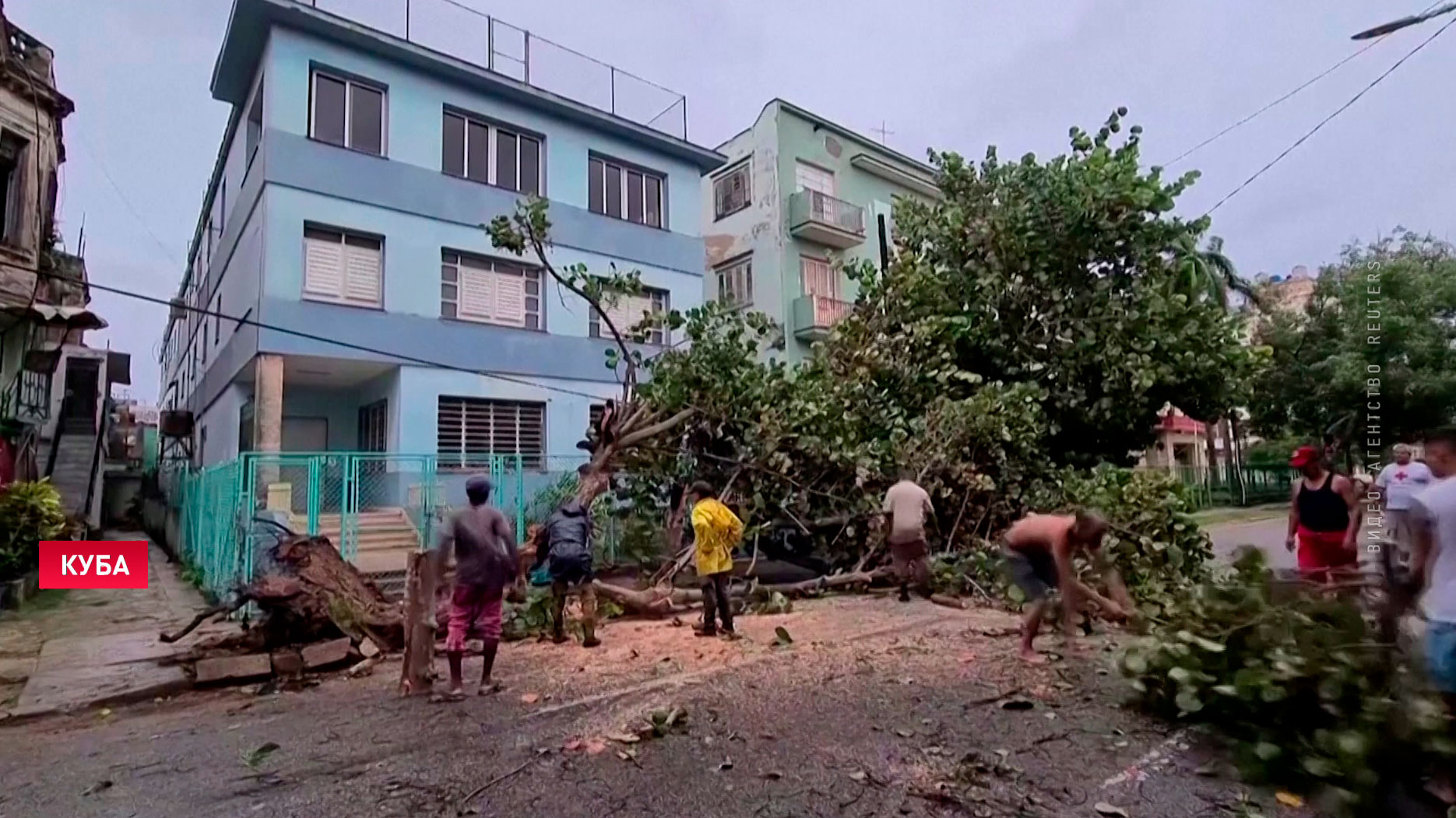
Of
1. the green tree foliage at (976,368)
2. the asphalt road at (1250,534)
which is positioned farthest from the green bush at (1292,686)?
the asphalt road at (1250,534)

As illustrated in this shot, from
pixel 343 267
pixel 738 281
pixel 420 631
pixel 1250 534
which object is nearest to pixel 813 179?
pixel 738 281

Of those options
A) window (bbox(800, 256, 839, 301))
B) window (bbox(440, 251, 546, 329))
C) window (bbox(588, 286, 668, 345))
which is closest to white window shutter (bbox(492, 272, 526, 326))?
window (bbox(440, 251, 546, 329))

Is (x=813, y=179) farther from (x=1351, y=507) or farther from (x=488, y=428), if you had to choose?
(x=1351, y=507)

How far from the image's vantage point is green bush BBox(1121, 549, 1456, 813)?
145 inches

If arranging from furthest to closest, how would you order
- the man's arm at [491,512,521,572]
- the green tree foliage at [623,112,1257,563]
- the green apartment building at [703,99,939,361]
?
1. the green apartment building at [703,99,939,361]
2. the green tree foliage at [623,112,1257,563]
3. the man's arm at [491,512,521,572]

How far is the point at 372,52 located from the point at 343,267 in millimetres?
3901

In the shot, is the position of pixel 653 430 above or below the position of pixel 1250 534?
above

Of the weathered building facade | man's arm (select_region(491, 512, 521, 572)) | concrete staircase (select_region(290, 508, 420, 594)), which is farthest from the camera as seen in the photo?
the weathered building facade

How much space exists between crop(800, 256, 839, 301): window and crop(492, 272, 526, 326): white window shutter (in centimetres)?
942

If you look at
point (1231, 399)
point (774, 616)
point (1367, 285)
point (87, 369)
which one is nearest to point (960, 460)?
point (774, 616)

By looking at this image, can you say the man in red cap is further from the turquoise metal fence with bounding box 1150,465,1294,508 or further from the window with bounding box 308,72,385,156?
the turquoise metal fence with bounding box 1150,465,1294,508

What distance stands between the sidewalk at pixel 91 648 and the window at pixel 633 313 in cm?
866

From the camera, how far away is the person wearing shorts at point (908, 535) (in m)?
9.50

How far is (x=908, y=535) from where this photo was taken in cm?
952
